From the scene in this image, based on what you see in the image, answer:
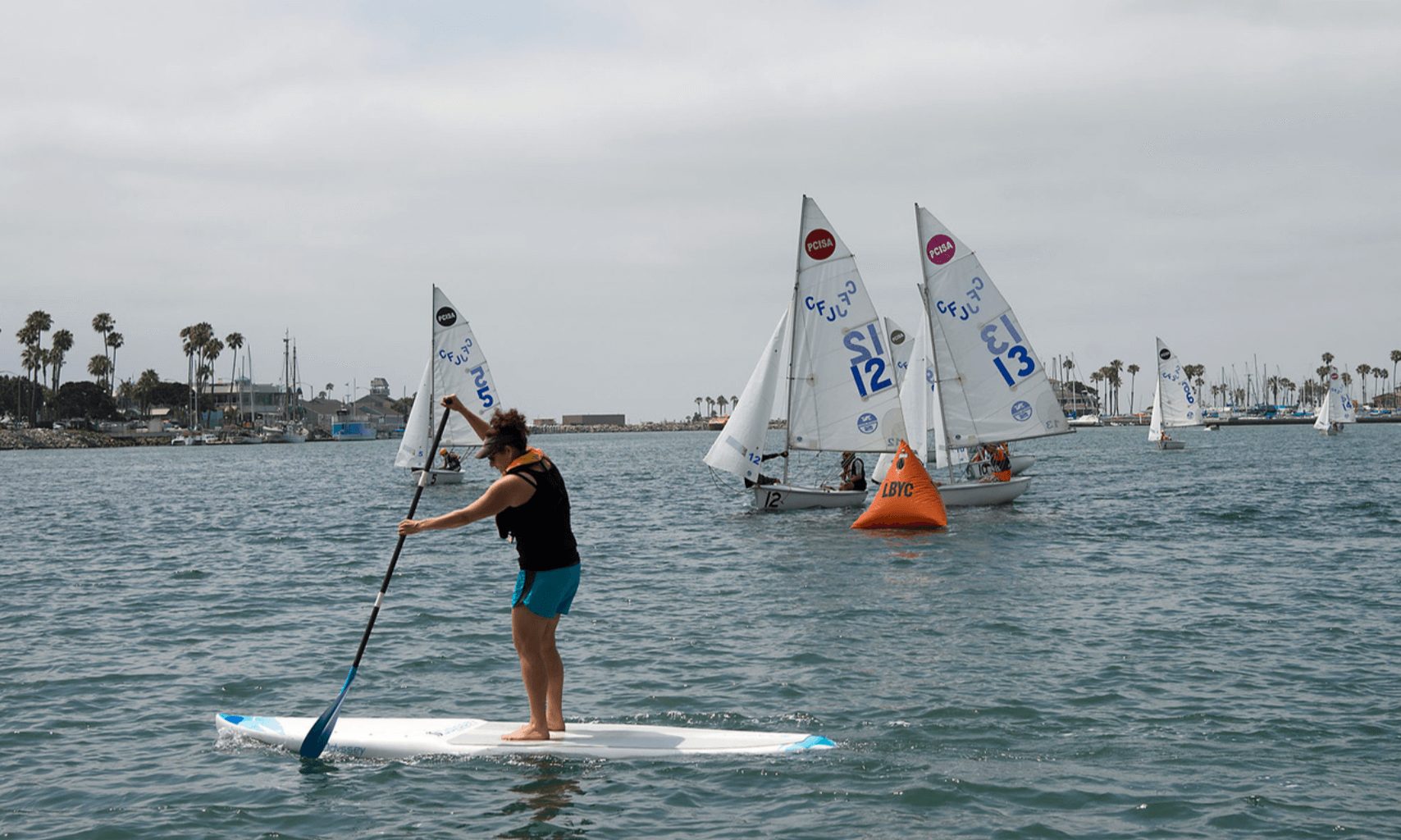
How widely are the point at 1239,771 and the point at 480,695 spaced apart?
6.87m

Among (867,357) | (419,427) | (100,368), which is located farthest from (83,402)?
(867,357)

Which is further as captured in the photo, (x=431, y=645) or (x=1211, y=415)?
(x=1211, y=415)

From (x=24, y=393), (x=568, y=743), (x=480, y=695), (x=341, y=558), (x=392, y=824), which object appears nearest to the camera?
(x=392, y=824)

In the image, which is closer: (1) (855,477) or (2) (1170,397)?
(1) (855,477)

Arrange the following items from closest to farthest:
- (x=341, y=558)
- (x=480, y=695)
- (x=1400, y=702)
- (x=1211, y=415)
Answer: (x=1400, y=702) → (x=480, y=695) → (x=341, y=558) → (x=1211, y=415)

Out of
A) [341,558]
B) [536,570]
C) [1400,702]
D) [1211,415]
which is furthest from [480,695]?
[1211,415]

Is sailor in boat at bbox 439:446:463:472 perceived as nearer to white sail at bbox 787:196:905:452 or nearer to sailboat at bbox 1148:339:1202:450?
white sail at bbox 787:196:905:452

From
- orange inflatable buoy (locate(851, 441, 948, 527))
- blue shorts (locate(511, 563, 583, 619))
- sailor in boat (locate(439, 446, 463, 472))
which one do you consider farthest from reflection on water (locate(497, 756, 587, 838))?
sailor in boat (locate(439, 446, 463, 472))

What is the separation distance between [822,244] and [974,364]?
5610mm

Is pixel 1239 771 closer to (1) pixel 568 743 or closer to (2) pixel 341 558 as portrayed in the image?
(1) pixel 568 743

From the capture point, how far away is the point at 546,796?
8578 mm

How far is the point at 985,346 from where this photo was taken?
32.8 m

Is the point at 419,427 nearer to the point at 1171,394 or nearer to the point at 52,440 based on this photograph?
the point at 1171,394

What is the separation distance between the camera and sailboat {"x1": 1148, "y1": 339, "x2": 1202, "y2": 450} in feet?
308
